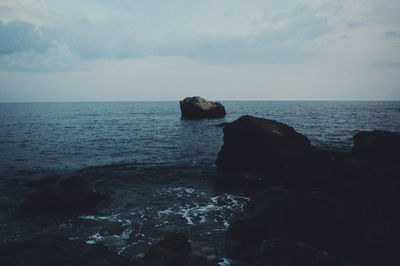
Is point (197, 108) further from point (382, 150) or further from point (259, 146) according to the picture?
point (382, 150)

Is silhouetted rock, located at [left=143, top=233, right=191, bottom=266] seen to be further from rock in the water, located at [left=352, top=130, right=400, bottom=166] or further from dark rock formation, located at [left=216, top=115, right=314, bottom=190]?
rock in the water, located at [left=352, top=130, right=400, bottom=166]

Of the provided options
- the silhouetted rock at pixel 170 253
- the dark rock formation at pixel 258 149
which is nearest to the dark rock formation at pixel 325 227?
the silhouetted rock at pixel 170 253

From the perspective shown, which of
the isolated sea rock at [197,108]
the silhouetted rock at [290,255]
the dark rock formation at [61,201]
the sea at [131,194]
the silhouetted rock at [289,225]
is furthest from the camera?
the isolated sea rock at [197,108]

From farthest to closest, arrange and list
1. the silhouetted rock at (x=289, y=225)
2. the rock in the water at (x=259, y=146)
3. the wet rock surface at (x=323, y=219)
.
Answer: the rock in the water at (x=259, y=146)
the silhouetted rock at (x=289, y=225)
the wet rock surface at (x=323, y=219)

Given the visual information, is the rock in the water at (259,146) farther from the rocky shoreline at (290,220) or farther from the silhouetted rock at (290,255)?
the silhouetted rock at (290,255)

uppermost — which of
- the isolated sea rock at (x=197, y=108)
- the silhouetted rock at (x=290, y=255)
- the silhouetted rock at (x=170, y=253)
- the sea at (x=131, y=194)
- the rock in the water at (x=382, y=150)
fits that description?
the isolated sea rock at (x=197, y=108)

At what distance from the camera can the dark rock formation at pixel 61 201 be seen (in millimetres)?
12422

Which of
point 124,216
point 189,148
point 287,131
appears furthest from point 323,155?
point 189,148

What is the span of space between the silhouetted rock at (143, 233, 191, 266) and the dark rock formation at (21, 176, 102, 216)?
644cm

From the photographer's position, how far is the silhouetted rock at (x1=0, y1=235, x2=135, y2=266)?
579cm

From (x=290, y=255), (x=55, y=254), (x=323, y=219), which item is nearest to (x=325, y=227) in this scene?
(x=323, y=219)

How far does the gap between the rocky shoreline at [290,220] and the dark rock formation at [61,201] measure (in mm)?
46

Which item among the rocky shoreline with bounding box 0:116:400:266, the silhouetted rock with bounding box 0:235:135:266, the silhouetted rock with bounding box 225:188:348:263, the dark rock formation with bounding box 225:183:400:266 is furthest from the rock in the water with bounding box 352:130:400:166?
the silhouetted rock with bounding box 0:235:135:266

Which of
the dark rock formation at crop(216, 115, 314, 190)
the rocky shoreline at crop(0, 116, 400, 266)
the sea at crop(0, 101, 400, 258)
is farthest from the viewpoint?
the dark rock formation at crop(216, 115, 314, 190)
